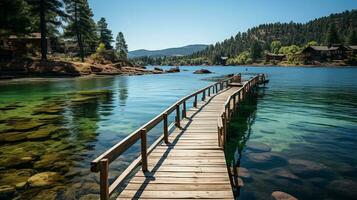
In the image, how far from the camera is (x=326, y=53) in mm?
137000

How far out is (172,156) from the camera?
8.74 meters

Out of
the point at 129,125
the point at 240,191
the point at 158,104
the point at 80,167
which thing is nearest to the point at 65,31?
the point at 158,104

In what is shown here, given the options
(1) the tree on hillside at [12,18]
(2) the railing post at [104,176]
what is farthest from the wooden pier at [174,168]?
(1) the tree on hillside at [12,18]

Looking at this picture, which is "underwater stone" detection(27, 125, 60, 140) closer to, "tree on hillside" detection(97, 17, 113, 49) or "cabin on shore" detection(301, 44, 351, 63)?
"tree on hillside" detection(97, 17, 113, 49)

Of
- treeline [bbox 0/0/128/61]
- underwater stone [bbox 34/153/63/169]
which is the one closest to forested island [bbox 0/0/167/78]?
treeline [bbox 0/0/128/61]

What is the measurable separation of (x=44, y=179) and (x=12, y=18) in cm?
3739

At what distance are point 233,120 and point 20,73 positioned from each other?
38.9m

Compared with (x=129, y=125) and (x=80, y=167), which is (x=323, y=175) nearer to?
(x=80, y=167)

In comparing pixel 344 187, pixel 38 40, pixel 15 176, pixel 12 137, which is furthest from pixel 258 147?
pixel 38 40

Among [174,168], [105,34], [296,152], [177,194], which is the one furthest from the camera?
[105,34]

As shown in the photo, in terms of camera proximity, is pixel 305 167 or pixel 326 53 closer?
pixel 305 167

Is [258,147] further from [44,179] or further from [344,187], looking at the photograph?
[44,179]

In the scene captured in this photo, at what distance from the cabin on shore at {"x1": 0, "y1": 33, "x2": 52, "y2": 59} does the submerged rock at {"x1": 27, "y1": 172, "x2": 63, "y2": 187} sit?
44012 mm

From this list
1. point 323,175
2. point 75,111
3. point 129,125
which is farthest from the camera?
point 75,111
